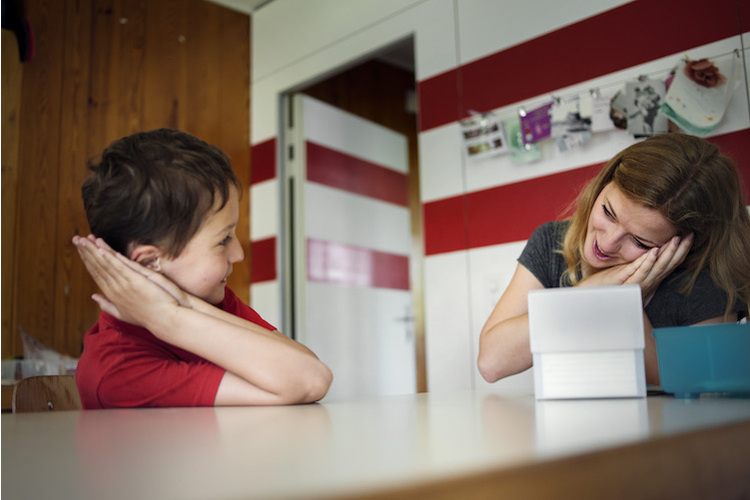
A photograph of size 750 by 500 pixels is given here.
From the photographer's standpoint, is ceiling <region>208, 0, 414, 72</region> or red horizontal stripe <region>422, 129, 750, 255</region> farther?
ceiling <region>208, 0, 414, 72</region>

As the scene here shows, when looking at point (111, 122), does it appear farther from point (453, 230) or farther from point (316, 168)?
point (453, 230)

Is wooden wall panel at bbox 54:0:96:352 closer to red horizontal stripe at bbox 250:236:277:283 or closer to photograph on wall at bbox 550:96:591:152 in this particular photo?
red horizontal stripe at bbox 250:236:277:283

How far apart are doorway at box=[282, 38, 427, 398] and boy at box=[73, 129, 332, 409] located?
8.14 feet

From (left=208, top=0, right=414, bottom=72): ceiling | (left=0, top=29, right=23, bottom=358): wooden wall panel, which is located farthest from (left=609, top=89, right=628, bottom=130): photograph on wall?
(left=0, top=29, right=23, bottom=358): wooden wall panel

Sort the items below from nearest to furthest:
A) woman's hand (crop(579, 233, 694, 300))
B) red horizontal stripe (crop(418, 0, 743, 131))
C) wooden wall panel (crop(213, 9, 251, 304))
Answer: woman's hand (crop(579, 233, 694, 300))
red horizontal stripe (crop(418, 0, 743, 131))
wooden wall panel (crop(213, 9, 251, 304))

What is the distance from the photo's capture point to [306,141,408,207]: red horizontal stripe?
3.92 metres

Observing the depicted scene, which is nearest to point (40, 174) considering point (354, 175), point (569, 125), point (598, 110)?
point (354, 175)

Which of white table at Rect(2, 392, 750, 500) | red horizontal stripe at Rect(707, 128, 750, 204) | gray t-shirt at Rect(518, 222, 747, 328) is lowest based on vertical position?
white table at Rect(2, 392, 750, 500)

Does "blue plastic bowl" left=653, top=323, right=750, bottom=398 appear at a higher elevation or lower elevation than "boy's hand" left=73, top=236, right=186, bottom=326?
lower

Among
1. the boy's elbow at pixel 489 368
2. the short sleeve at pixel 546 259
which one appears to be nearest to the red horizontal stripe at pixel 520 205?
the short sleeve at pixel 546 259

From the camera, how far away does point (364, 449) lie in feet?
1.03

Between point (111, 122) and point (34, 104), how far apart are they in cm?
39

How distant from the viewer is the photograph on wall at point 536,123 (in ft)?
8.65

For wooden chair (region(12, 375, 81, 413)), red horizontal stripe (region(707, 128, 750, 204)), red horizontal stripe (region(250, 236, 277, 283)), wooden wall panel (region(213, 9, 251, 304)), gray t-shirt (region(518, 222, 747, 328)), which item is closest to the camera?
wooden chair (region(12, 375, 81, 413))
